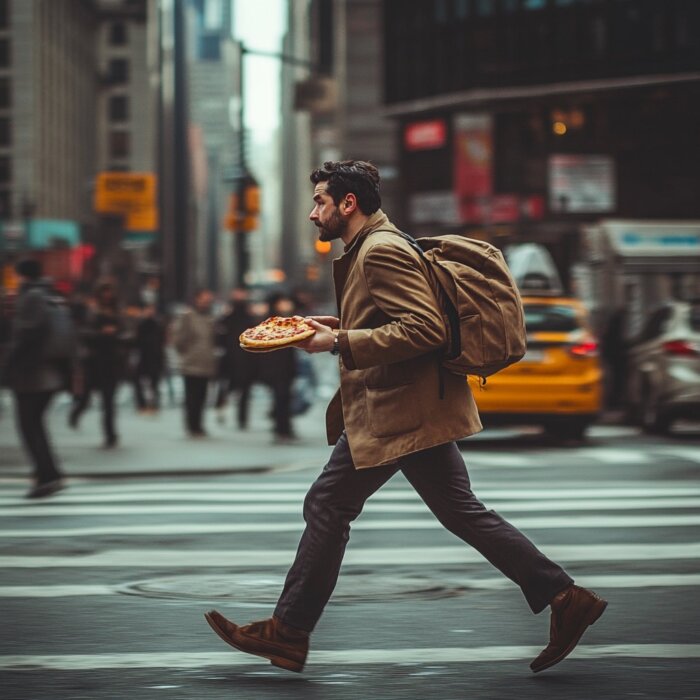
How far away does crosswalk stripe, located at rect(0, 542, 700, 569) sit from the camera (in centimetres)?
791

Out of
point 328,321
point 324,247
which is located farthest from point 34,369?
point 324,247

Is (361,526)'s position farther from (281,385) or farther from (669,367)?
(669,367)

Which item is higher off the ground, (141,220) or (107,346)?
(141,220)

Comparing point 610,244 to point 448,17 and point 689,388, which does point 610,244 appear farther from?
point 448,17

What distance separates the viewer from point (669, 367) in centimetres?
1698

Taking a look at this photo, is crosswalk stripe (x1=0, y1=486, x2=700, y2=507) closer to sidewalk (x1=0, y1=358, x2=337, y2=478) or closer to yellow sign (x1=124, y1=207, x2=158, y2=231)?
sidewalk (x1=0, y1=358, x2=337, y2=478)

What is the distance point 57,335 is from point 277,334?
6463mm

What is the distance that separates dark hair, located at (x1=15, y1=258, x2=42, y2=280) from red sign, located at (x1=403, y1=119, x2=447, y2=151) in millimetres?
42107

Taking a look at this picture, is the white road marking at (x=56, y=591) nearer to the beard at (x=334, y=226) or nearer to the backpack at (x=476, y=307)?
the beard at (x=334, y=226)

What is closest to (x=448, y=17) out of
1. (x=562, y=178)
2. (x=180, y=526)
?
(x=562, y=178)

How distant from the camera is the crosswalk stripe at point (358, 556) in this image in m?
7.91

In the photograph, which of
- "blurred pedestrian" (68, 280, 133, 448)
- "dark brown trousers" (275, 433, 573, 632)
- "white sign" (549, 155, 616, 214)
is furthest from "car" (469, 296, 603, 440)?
"white sign" (549, 155, 616, 214)

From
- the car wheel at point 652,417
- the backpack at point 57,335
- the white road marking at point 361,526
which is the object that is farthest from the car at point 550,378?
the white road marking at point 361,526

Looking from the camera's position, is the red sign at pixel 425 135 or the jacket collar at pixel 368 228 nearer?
the jacket collar at pixel 368 228
